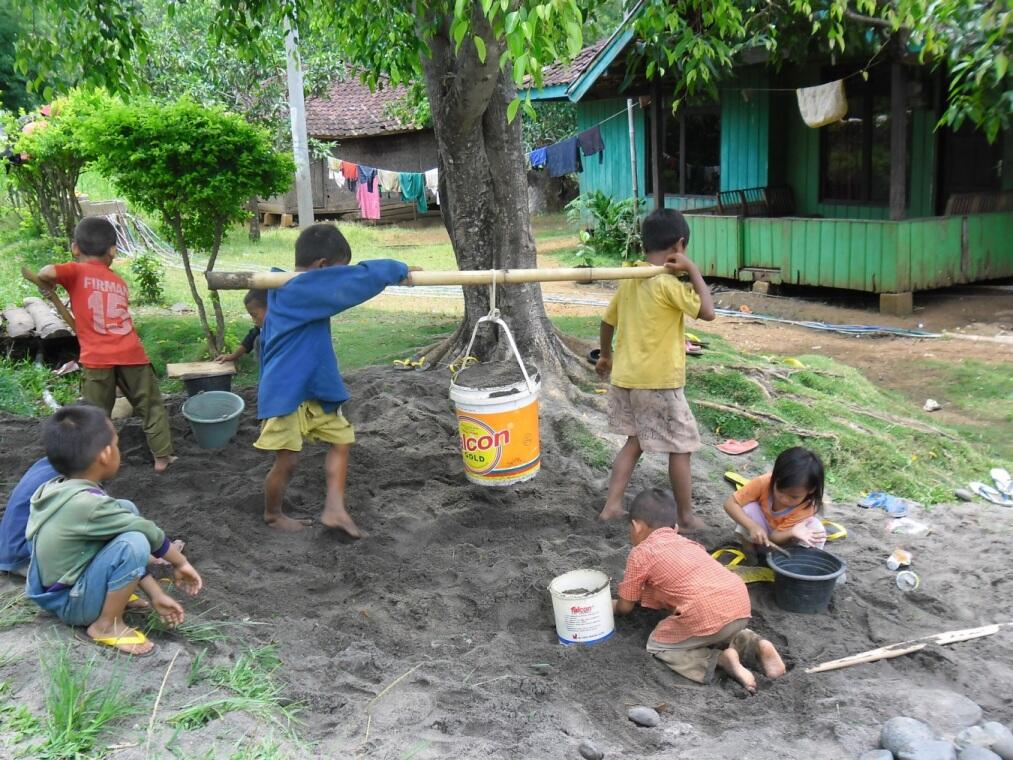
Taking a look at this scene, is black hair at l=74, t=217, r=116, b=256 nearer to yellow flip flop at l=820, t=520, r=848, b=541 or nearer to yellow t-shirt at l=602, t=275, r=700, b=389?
yellow t-shirt at l=602, t=275, r=700, b=389

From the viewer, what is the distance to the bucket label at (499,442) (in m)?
4.42

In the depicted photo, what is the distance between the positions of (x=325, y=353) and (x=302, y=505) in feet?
3.52

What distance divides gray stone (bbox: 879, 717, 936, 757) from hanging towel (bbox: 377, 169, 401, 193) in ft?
69.8

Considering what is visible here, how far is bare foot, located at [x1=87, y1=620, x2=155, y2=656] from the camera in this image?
310 cm

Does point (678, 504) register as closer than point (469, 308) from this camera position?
Yes

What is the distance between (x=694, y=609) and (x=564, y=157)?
54.7ft

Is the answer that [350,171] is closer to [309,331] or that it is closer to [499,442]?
[309,331]

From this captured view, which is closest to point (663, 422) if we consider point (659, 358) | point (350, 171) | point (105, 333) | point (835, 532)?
point (659, 358)

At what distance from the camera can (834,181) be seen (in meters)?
14.1

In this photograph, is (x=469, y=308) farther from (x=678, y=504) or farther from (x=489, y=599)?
(x=489, y=599)

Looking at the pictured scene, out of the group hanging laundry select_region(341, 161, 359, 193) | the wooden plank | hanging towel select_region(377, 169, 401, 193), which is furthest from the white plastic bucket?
hanging laundry select_region(341, 161, 359, 193)

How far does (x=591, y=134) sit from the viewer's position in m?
18.2

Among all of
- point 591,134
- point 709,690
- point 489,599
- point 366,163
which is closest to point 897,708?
point 709,690

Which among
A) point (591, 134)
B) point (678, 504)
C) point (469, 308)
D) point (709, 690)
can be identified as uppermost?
point (591, 134)
